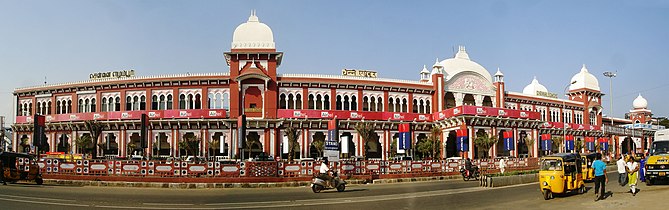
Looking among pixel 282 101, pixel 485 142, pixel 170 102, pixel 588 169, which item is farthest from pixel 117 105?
pixel 588 169

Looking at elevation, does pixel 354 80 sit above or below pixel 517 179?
above

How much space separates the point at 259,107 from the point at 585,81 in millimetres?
45924

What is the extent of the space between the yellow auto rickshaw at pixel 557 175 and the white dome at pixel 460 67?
38.3 m

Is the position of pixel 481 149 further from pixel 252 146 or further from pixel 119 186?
pixel 119 186

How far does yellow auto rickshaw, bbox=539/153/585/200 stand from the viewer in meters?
19.6

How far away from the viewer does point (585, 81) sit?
73.2 meters

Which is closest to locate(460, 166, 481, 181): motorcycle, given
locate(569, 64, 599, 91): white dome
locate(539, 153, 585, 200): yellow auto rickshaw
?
locate(539, 153, 585, 200): yellow auto rickshaw

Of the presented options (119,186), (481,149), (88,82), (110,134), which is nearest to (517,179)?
(119,186)

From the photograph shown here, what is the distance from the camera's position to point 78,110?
181 feet

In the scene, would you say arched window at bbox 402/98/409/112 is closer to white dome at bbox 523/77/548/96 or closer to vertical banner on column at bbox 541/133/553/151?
vertical banner on column at bbox 541/133/553/151

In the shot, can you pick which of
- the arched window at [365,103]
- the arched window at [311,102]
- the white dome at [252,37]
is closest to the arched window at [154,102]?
the white dome at [252,37]

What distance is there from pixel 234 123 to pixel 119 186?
2182 cm

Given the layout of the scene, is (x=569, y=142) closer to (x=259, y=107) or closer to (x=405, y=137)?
(x=405, y=137)

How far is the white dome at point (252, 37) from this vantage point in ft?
167
